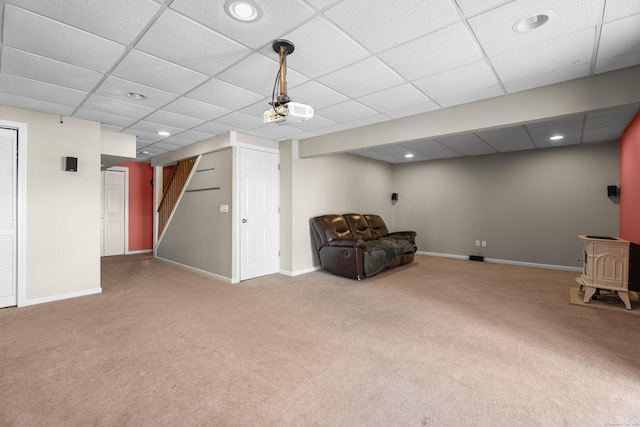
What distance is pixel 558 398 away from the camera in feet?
6.02

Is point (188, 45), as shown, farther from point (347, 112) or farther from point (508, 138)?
point (508, 138)

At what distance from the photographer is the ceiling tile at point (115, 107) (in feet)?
10.8

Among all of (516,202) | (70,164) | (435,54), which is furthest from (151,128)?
(516,202)

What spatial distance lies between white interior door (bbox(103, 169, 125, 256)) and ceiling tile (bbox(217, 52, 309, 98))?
19.9ft

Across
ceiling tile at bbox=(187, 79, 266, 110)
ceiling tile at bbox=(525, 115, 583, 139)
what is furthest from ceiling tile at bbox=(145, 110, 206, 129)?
ceiling tile at bbox=(525, 115, 583, 139)

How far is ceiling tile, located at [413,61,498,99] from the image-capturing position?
2613 millimetres

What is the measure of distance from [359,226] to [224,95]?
12.4 ft

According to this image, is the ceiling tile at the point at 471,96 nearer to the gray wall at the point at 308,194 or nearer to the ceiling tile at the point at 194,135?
the gray wall at the point at 308,194

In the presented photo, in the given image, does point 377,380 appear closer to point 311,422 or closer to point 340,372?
point 340,372

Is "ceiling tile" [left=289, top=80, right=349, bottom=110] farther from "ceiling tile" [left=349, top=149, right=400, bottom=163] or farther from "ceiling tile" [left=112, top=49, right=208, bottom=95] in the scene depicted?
"ceiling tile" [left=349, top=149, right=400, bottom=163]

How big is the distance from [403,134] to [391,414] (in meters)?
3.21

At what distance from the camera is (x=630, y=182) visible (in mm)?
4074

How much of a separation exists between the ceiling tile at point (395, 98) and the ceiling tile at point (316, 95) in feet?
0.98

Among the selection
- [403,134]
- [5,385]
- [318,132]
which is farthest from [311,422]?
[318,132]
